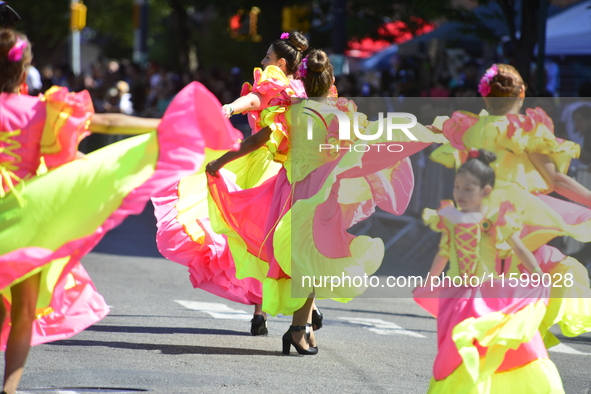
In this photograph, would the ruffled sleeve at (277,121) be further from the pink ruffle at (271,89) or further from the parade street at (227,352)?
the parade street at (227,352)

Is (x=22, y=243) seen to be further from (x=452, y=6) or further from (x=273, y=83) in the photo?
(x=452, y=6)

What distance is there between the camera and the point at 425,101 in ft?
32.1

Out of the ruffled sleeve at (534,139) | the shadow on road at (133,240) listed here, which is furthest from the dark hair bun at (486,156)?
the shadow on road at (133,240)

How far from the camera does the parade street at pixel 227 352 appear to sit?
5.38 m

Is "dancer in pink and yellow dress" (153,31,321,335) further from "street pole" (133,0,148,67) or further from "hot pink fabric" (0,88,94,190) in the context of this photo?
"street pole" (133,0,148,67)

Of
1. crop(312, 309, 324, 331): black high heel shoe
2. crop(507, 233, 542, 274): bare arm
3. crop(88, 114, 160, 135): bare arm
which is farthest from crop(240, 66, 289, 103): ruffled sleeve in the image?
crop(507, 233, 542, 274): bare arm

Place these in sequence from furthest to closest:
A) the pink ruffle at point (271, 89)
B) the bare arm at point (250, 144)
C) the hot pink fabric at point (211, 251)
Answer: the hot pink fabric at point (211, 251), the pink ruffle at point (271, 89), the bare arm at point (250, 144)

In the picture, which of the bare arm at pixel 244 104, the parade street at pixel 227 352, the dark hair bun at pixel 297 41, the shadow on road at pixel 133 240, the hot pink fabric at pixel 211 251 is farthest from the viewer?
the shadow on road at pixel 133 240

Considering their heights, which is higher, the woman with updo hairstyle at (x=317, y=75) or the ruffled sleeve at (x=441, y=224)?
the woman with updo hairstyle at (x=317, y=75)

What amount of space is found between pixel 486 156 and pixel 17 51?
2284 mm

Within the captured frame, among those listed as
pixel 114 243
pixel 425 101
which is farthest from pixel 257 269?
pixel 114 243

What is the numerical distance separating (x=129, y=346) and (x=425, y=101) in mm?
4702

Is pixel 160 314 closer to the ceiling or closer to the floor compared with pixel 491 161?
closer to the floor

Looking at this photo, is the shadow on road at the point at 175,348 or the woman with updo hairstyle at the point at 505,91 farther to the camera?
the shadow on road at the point at 175,348
